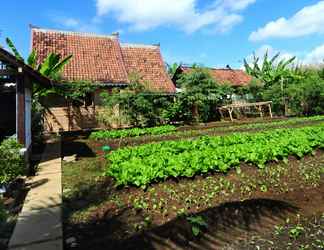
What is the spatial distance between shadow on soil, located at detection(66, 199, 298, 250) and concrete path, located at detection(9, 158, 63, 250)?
0.32m

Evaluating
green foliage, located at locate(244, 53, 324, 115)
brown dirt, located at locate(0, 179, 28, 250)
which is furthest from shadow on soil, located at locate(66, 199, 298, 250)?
green foliage, located at locate(244, 53, 324, 115)

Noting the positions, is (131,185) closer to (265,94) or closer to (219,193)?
(219,193)

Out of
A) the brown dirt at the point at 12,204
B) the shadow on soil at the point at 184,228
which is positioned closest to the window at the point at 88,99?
the brown dirt at the point at 12,204

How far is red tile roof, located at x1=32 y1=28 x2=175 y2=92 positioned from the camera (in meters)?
19.4

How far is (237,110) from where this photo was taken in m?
25.4

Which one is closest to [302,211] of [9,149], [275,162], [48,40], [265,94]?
[275,162]

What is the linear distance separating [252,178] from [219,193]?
3.81ft

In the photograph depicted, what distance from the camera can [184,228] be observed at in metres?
3.97

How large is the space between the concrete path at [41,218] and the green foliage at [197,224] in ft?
6.03

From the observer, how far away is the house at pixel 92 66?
18688mm

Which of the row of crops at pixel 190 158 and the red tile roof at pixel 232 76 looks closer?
the row of crops at pixel 190 158

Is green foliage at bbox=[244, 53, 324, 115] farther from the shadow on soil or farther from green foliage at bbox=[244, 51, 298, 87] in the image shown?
the shadow on soil

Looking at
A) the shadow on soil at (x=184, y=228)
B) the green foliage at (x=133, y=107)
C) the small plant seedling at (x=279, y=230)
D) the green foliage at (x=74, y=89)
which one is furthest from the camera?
the green foliage at (x=74, y=89)

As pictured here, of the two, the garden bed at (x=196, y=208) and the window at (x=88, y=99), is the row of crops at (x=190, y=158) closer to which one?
the garden bed at (x=196, y=208)
